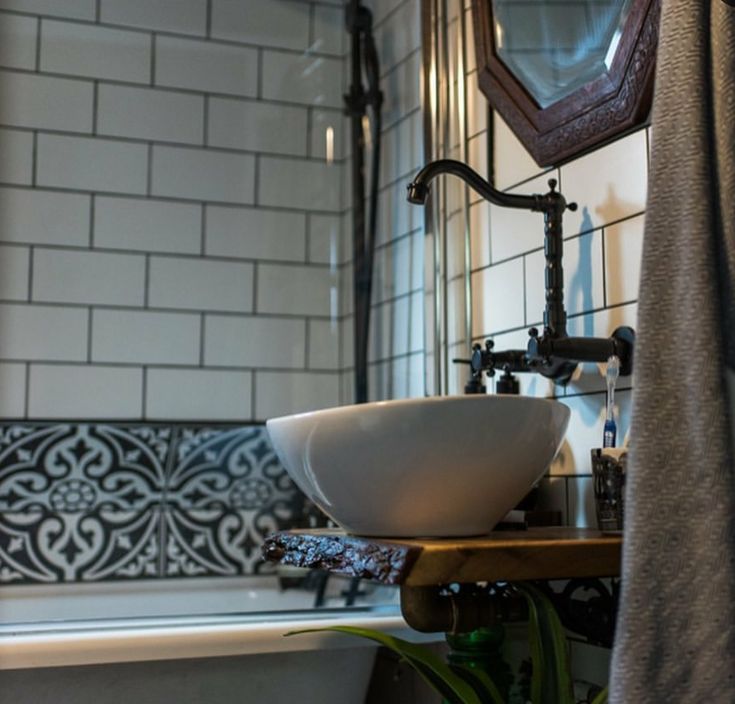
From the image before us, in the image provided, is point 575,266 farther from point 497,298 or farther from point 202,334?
point 202,334

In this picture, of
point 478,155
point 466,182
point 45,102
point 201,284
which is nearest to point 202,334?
point 201,284

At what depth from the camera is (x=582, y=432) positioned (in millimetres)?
1525

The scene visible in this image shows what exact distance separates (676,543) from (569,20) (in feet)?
3.08

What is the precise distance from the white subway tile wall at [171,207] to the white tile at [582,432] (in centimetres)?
89

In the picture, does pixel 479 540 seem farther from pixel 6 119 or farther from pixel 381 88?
pixel 6 119

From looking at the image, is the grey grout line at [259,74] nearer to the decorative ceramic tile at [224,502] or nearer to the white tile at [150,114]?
the white tile at [150,114]

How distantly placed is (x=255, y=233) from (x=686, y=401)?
160cm

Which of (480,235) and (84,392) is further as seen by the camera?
(84,392)

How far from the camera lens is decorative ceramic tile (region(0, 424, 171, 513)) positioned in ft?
7.13

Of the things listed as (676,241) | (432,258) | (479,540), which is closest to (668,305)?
(676,241)

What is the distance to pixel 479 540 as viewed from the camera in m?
1.19

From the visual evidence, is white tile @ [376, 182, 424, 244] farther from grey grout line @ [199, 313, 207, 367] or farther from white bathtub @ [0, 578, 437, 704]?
white bathtub @ [0, 578, 437, 704]

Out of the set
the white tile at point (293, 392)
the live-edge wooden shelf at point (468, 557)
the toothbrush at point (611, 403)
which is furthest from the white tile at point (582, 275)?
the white tile at point (293, 392)

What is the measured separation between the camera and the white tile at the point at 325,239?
95.4 inches
